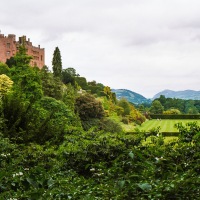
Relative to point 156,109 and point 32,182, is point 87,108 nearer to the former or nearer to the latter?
point 32,182

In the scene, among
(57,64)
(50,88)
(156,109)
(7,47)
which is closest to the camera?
(50,88)

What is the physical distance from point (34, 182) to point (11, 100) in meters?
9.40

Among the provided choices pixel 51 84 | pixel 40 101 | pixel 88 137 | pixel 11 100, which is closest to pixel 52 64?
pixel 51 84

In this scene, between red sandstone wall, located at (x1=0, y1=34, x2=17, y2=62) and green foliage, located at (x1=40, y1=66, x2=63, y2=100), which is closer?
green foliage, located at (x1=40, y1=66, x2=63, y2=100)

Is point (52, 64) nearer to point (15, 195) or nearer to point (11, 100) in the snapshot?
point (11, 100)

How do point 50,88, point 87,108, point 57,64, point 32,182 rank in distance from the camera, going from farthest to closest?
point 57,64
point 50,88
point 87,108
point 32,182

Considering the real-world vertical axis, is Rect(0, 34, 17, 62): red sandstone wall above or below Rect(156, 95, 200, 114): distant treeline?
above

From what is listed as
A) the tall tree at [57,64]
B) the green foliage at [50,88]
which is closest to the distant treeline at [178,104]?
the tall tree at [57,64]

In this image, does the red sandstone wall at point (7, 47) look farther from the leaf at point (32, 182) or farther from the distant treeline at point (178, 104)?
the leaf at point (32, 182)

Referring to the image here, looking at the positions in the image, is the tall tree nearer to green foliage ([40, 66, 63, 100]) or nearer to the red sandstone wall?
the red sandstone wall

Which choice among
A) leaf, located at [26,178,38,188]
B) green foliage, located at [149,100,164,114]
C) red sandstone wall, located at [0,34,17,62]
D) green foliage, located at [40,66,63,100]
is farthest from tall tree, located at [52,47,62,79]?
leaf, located at [26,178,38,188]

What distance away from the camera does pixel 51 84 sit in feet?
115

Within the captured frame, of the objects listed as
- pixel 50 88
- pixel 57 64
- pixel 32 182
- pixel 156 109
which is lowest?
pixel 32 182

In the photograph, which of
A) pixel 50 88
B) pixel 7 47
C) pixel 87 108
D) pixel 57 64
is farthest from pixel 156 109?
pixel 50 88
